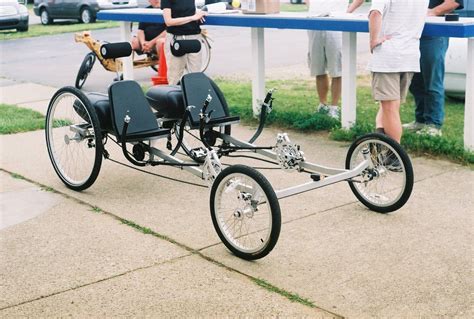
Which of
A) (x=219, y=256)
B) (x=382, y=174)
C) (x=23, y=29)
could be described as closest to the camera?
(x=219, y=256)

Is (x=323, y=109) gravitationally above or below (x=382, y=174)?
below

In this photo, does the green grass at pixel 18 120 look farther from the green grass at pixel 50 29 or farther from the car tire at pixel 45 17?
the car tire at pixel 45 17

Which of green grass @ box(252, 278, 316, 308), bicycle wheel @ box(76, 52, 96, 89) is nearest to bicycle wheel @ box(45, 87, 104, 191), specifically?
green grass @ box(252, 278, 316, 308)

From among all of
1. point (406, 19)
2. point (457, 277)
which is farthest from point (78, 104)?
point (457, 277)

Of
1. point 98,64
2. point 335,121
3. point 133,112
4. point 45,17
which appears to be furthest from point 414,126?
point 45,17

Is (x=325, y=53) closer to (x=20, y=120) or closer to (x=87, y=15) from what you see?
(x=20, y=120)

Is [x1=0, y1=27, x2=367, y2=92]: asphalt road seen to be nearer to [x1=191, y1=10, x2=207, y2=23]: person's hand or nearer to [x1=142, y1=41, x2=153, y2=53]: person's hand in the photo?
[x1=142, y1=41, x2=153, y2=53]: person's hand

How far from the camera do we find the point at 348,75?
826 cm

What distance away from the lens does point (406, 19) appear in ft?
22.4

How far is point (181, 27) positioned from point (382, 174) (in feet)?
12.9

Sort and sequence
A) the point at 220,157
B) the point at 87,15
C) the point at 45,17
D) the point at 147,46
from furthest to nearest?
the point at 45,17
the point at 87,15
the point at 147,46
the point at 220,157

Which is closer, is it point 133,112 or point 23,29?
point 133,112

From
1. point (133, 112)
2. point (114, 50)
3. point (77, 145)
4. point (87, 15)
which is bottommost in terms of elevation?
point (87, 15)

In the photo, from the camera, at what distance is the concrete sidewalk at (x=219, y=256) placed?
14.6 feet
